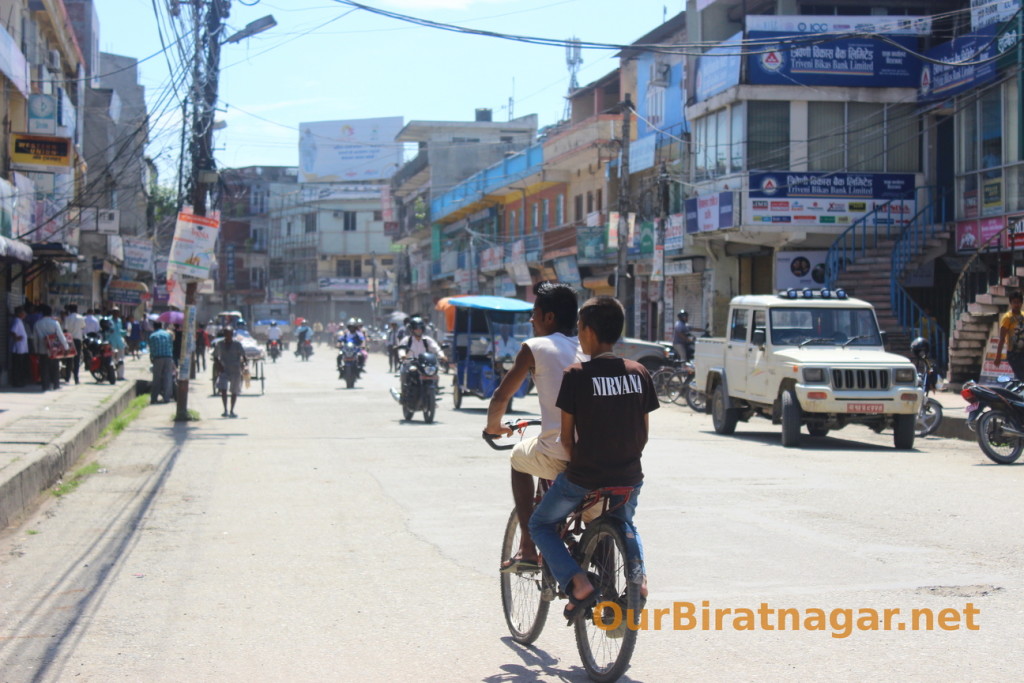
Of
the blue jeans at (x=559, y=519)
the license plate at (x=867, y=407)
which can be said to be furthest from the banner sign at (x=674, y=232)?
the blue jeans at (x=559, y=519)

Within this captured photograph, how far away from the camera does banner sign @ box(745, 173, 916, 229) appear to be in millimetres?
29578

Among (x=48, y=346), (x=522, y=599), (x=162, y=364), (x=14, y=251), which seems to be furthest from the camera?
(x=162, y=364)

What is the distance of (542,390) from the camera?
552 centimetres

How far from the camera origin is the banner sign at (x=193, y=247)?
18.9 metres

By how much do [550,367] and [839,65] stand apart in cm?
2660

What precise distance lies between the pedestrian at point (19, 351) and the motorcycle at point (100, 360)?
2.37 meters

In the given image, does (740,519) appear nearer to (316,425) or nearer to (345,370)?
(316,425)

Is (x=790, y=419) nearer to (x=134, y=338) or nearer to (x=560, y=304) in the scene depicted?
(x=560, y=304)

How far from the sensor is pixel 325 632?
6.05 m

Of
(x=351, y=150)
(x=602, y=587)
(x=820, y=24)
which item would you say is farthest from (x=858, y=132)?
(x=351, y=150)

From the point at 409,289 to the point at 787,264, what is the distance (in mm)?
54800

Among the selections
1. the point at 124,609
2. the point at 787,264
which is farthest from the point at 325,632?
the point at 787,264

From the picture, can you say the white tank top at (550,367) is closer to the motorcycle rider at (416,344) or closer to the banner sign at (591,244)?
the motorcycle rider at (416,344)

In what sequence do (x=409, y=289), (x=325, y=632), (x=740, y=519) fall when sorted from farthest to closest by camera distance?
1. (x=409, y=289)
2. (x=740, y=519)
3. (x=325, y=632)
